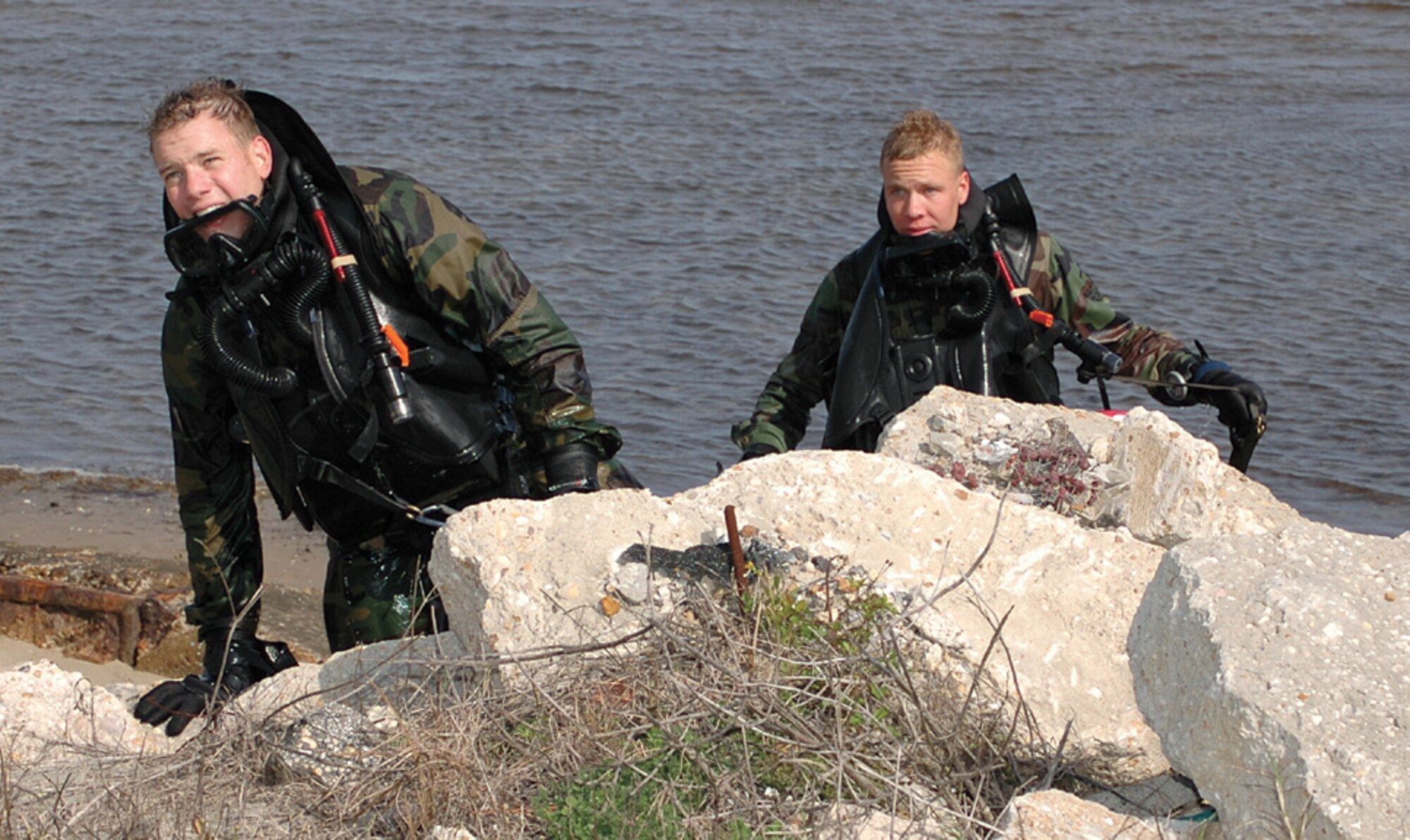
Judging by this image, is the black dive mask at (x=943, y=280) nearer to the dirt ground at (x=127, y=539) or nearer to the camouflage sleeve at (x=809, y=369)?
the camouflage sleeve at (x=809, y=369)

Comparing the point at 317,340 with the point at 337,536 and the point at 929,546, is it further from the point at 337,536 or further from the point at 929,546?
the point at 929,546

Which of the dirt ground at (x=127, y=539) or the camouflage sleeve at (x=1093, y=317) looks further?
the dirt ground at (x=127, y=539)

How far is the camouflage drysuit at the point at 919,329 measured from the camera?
171 inches

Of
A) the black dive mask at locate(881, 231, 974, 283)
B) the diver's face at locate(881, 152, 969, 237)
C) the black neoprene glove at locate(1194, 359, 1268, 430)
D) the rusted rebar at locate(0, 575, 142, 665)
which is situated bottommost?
the rusted rebar at locate(0, 575, 142, 665)

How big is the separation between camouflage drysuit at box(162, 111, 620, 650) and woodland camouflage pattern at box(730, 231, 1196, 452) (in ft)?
2.45

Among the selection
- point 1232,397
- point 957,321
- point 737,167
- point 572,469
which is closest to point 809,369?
point 957,321

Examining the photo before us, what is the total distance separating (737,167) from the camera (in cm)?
1064

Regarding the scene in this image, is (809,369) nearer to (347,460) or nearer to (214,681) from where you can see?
(347,460)

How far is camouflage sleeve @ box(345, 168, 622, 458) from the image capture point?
11.9ft

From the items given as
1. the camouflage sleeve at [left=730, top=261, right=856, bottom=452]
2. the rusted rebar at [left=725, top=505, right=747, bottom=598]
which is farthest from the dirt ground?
the rusted rebar at [left=725, top=505, right=747, bottom=598]

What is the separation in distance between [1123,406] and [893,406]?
3534mm

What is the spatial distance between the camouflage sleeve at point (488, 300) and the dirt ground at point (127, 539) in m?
1.97

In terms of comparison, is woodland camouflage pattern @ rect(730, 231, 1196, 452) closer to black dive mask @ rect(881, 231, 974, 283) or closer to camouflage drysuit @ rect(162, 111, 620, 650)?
black dive mask @ rect(881, 231, 974, 283)

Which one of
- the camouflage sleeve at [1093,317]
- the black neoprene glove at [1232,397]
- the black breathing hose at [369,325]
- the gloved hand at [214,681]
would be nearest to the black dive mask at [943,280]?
the camouflage sleeve at [1093,317]
